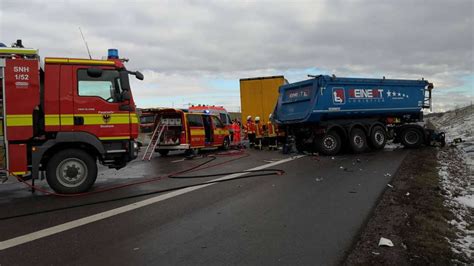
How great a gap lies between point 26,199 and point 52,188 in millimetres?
510

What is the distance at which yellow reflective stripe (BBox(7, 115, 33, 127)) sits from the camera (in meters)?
7.89

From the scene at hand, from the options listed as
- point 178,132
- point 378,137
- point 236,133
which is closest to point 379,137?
point 378,137

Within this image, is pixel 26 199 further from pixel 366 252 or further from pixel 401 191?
pixel 401 191

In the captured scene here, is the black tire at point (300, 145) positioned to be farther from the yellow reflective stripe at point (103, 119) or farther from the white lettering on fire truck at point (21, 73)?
the white lettering on fire truck at point (21, 73)

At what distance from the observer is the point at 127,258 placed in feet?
14.8

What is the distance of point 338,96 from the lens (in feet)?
54.3

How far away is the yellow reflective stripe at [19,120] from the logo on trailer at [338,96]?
1142 centimetres

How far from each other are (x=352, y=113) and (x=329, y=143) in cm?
177

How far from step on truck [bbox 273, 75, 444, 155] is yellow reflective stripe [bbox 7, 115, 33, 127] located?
34.2ft

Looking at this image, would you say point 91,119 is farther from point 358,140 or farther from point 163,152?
point 358,140

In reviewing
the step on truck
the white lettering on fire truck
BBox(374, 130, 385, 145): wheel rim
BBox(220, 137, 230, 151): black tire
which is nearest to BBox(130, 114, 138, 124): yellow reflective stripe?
the white lettering on fire truck

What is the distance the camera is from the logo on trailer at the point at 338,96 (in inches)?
647

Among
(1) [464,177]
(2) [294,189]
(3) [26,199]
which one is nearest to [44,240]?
(3) [26,199]

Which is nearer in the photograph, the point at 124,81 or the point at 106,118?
the point at 106,118
